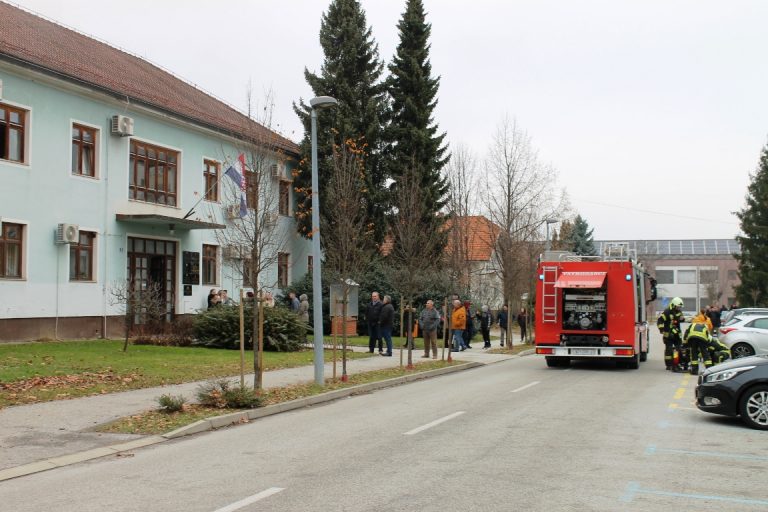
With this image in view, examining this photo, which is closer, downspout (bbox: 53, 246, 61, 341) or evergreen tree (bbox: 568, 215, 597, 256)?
downspout (bbox: 53, 246, 61, 341)

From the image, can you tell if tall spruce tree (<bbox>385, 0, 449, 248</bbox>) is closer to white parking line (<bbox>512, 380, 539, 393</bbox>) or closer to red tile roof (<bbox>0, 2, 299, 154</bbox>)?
red tile roof (<bbox>0, 2, 299, 154</bbox>)

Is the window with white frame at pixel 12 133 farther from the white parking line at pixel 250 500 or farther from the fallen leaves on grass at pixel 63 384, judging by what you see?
the white parking line at pixel 250 500

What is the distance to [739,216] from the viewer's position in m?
56.4

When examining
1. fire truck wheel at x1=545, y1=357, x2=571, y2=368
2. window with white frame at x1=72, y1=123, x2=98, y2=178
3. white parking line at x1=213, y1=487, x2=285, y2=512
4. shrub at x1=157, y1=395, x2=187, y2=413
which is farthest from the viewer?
window with white frame at x1=72, y1=123, x2=98, y2=178

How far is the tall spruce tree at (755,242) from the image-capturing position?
5325 centimetres

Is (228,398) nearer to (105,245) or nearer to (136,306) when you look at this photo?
(136,306)

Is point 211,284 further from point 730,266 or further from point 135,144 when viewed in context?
point 730,266

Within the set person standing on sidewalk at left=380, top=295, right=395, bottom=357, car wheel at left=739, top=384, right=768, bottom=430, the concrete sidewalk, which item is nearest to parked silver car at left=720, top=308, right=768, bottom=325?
person standing on sidewalk at left=380, top=295, right=395, bottom=357

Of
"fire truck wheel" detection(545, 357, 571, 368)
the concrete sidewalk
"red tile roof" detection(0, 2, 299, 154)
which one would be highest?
"red tile roof" detection(0, 2, 299, 154)

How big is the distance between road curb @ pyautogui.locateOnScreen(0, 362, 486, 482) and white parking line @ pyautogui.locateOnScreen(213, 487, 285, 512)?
287 centimetres

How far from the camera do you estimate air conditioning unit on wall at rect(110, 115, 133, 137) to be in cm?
2583

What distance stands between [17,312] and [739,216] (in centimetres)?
5012

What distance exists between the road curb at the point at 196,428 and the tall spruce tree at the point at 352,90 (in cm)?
1818

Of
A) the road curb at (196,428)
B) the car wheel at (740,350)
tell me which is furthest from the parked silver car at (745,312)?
the road curb at (196,428)
